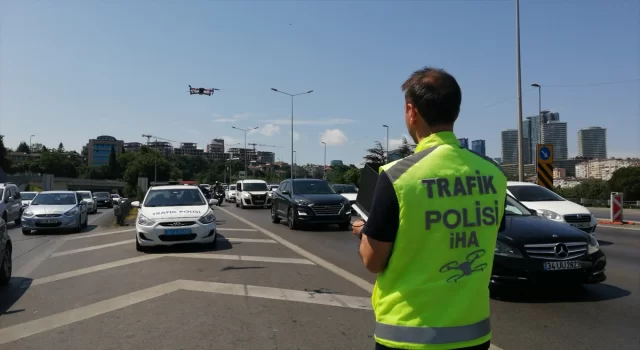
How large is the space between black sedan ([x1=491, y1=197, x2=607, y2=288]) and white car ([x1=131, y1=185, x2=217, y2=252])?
286 inches

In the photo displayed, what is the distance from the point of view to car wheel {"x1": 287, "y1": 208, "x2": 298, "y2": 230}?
57.3 ft

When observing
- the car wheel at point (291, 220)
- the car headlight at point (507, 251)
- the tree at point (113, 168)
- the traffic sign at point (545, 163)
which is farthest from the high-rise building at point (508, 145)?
the tree at point (113, 168)

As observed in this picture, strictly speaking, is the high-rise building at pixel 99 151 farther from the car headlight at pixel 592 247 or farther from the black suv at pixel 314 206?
the car headlight at pixel 592 247

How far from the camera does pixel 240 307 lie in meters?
6.63

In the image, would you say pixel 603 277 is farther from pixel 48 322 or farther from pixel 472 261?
pixel 48 322

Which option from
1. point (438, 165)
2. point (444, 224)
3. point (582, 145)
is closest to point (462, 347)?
point (444, 224)

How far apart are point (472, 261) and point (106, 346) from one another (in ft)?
14.1

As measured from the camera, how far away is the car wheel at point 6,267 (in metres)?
8.25

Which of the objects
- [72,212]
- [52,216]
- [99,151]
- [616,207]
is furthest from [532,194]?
[99,151]

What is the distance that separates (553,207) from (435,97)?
484 inches

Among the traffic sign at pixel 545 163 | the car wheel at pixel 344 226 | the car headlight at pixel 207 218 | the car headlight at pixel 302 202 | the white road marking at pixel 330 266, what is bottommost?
the white road marking at pixel 330 266

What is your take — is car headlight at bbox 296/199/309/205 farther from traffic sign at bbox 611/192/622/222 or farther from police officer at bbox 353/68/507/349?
police officer at bbox 353/68/507/349

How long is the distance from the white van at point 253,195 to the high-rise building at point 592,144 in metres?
107

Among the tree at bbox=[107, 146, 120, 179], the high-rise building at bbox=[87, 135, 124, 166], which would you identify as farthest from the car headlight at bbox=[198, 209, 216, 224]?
the high-rise building at bbox=[87, 135, 124, 166]
